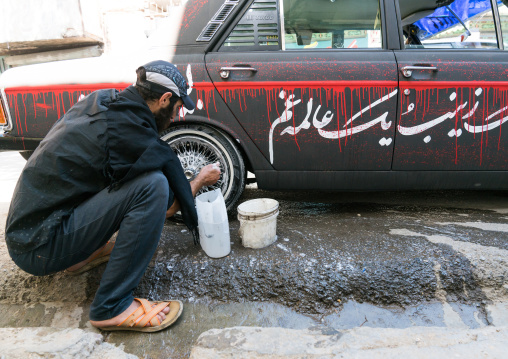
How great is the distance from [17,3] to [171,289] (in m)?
10.4

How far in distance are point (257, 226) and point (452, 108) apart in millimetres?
1430

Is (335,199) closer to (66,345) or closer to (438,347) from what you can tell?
(438,347)

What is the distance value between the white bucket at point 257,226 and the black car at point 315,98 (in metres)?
0.41

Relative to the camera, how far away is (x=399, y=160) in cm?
228

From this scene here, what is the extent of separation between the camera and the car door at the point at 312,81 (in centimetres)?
219

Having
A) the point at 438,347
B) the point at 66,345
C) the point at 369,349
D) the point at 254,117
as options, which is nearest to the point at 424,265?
the point at 438,347

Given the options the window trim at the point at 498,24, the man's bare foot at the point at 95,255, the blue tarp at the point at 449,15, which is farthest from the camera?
the blue tarp at the point at 449,15

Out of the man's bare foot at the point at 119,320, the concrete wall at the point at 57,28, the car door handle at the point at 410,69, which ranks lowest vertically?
the man's bare foot at the point at 119,320

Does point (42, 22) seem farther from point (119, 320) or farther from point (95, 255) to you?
point (119, 320)

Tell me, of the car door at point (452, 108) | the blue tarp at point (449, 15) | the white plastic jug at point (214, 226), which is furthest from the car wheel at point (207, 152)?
the blue tarp at point (449, 15)

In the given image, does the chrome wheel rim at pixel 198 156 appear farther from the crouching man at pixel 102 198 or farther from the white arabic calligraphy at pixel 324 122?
the crouching man at pixel 102 198

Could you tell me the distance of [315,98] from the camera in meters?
2.19

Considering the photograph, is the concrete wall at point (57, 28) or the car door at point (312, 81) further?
the concrete wall at point (57, 28)

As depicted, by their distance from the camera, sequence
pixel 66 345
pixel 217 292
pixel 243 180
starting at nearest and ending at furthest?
1. pixel 66 345
2. pixel 217 292
3. pixel 243 180
